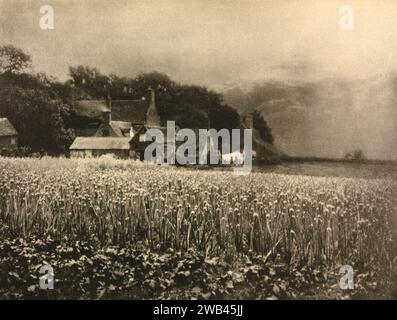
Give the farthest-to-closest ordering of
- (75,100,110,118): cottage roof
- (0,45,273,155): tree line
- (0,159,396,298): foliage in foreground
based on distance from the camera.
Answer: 1. (75,100,110,118): cottage roof
2. (0,45,273,155): tree line
3. (0,159,396,298): foliage in foreground

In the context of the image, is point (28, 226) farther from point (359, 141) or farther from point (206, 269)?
point (359, 141)

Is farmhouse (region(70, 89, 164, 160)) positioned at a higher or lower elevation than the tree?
lower

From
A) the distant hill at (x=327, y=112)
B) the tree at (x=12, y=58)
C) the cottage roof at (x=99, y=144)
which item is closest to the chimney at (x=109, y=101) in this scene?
the cottage roof at (x=99, y=144)

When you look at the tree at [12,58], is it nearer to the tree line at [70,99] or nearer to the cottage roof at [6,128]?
the tree line at [70,99]

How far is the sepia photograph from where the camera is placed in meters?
4.20

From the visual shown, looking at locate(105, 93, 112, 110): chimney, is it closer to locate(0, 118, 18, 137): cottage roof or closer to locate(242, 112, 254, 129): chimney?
locate(0, 118, 18, 137): cottage roof

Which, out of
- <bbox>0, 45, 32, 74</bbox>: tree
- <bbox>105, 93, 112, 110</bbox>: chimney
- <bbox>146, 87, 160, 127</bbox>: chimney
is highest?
<bbox>0, 45, 32, 74</bbox>: tree
